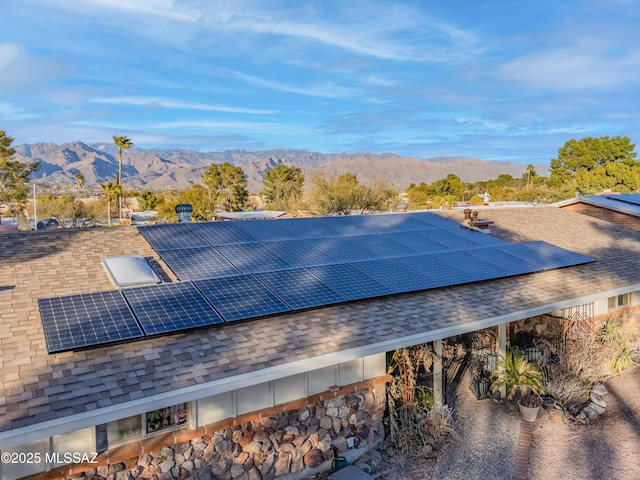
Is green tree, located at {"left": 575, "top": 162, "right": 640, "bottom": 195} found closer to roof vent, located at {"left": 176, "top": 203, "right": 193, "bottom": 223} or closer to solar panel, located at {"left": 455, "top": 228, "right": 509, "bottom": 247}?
solar panel, located at {"left": 455, "top": 228, "right": 509, "bottom": 247}

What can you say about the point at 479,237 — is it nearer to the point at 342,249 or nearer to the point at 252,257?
the point at 342,249

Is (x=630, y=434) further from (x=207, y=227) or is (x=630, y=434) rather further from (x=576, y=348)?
(x=207, y=227)

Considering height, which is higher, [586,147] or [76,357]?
[586,147]

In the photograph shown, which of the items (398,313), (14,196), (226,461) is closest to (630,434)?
(398,313)

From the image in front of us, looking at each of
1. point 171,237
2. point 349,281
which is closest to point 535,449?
point 349,281

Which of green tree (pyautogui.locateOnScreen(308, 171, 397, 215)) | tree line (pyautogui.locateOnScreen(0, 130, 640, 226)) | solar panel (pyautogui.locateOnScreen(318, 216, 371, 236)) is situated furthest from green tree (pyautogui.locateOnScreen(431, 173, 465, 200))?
solar panel (pyautogui.locateOnScreen(318, 216, 371, 236))

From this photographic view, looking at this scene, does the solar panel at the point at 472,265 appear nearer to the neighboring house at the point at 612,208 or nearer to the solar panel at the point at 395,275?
the solar panel at the point at 395,275

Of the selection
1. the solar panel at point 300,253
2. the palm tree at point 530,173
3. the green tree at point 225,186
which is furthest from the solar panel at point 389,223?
the palm tree at point 530,173
